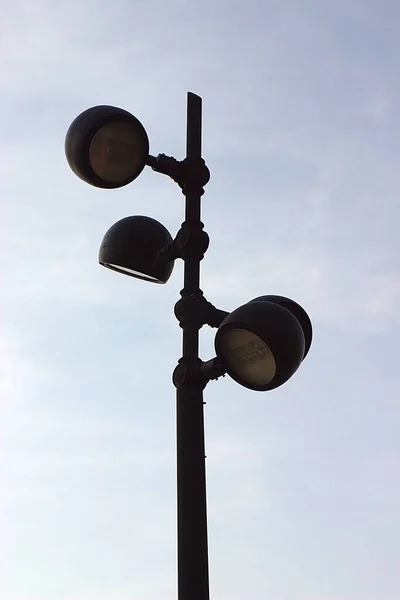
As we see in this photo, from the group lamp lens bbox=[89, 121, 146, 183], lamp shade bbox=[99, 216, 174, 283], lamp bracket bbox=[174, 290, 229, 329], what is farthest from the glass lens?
lamp lens bbox=[89, 121, 146, 183]

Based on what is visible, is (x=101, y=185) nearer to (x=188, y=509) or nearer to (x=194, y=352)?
(x=194, y=352)

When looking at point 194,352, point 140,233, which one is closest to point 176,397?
point 194,352

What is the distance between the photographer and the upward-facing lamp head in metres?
4.16

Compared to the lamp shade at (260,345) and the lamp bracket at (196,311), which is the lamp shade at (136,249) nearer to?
the lamp bracket at (196,311)

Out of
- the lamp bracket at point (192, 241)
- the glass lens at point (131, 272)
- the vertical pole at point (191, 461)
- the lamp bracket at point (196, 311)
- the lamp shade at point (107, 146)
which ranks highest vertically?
the lamp shade at point (107, 146)

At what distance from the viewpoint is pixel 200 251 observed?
16.4ft

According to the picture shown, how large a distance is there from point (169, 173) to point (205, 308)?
849 mm

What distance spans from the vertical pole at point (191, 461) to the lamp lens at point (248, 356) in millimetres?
371

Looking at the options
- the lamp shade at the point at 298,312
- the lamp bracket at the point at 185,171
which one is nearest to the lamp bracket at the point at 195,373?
the lamp shade at the point at 298,312

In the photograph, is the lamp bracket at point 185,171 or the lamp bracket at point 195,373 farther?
the lamp bracket at point 185,171

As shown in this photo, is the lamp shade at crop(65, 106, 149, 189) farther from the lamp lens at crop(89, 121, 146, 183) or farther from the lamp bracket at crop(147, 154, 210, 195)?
the lamp bracket at crop(147, 154, 210, 195)

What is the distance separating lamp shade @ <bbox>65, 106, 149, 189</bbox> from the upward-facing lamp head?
118cm

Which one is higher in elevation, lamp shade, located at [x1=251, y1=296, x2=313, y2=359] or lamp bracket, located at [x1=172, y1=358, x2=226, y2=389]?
lamp shade, located at [x1=251, y1=296, x2=313, y2=359]

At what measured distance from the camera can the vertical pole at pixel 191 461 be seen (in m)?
4.29
